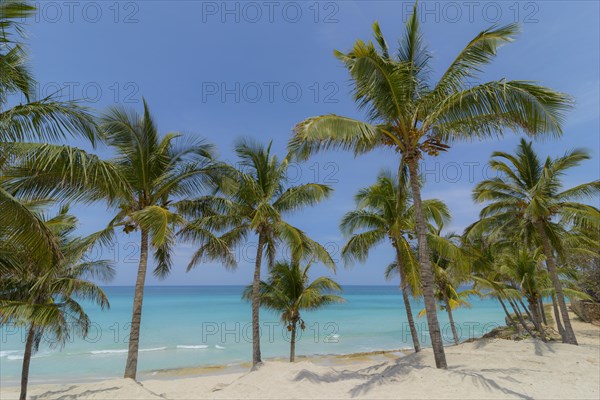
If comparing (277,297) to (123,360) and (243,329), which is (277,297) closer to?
(123,360)

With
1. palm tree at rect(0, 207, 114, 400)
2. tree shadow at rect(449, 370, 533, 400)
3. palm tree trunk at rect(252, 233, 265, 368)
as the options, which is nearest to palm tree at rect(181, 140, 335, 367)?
palm tree trunk at rect(252, 233, 265, 368)

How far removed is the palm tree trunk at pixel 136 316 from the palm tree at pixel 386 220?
7383 millimetres

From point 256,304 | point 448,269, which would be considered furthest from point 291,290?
point 448,269

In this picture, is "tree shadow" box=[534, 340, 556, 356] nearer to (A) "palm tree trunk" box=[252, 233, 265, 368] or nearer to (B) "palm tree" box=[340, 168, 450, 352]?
(B) "palm tree" box=[340, 168, 450, 352]

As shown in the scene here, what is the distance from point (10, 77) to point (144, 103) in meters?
4.89

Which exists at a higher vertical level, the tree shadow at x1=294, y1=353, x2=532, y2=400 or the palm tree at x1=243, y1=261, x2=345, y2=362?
the palm tree at x1=243, y1=261, x2=345, y2=362

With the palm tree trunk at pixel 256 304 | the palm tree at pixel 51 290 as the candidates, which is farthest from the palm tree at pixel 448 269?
the palm tree at pixel 51 290

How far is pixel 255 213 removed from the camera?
12906 millimetres

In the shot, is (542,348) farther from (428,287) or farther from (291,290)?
(291,290)

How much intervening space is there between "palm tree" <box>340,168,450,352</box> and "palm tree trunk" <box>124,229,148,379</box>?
7.38 m

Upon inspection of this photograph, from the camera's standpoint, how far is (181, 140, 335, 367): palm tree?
452 inches

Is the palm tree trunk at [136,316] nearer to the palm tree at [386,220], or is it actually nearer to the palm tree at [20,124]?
the palm tree at [20,124]

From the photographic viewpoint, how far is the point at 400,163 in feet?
33.6

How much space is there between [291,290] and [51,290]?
9807mm
